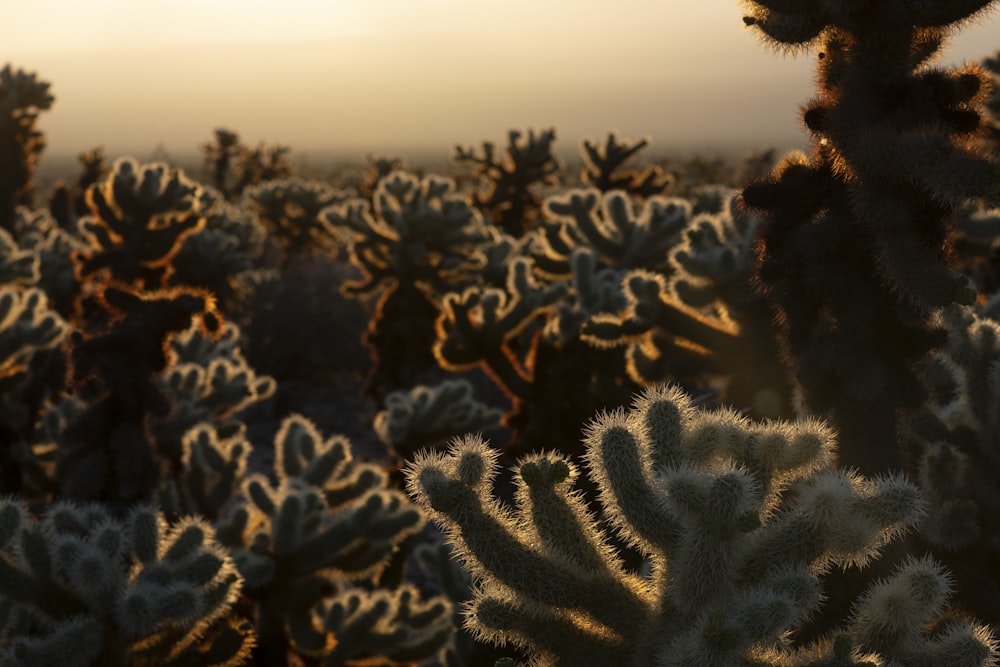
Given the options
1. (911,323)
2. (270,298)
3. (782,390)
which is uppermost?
(911,323)

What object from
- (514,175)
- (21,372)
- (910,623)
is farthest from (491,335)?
Answer: (514,175)

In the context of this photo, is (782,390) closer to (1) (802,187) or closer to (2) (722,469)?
(1) (802,187)

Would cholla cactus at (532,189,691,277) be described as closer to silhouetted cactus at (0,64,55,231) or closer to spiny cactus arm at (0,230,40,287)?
spiny cactus arm at (0,230,40,287)

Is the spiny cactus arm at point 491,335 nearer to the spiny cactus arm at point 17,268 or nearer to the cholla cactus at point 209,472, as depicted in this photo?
the cholla cactus at point 209,472

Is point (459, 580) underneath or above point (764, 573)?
underneath

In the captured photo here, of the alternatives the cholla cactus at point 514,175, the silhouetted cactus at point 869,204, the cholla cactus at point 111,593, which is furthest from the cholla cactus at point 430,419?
the cholla cactus at point 514,175

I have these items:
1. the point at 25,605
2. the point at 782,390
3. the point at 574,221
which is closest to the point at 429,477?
the point at 25,605
